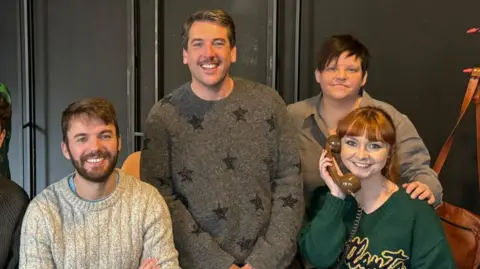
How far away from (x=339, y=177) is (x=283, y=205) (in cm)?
25

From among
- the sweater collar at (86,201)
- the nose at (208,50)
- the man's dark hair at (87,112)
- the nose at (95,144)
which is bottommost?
the sweater collar at (86,201)

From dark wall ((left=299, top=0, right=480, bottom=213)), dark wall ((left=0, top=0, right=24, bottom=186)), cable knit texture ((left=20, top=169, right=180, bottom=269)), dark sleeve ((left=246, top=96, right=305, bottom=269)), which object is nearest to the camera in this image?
cable knit texture ((left=20, top=169, right=180, bottom=269))

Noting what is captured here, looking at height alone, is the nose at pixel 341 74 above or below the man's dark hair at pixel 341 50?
below

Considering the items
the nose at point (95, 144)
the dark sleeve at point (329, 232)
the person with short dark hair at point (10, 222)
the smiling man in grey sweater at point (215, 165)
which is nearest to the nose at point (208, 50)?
the smiling man in grey sweater at point (215, 165)

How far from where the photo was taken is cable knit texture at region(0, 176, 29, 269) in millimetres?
1724

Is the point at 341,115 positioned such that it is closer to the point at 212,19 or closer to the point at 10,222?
the point at 212,19

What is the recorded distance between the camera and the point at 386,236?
1.73 m

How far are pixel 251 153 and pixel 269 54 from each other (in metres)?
0.95

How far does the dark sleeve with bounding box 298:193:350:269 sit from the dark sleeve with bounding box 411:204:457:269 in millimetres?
197

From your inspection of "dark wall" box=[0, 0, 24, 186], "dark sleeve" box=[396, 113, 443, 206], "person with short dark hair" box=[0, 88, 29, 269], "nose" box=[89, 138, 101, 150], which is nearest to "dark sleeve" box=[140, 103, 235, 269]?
"nose" box=[89, 138, 101, 150]

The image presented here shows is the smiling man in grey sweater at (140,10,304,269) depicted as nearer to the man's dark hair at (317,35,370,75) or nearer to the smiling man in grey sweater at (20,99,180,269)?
the smiling man in grey sweater at (20,99,180,269)

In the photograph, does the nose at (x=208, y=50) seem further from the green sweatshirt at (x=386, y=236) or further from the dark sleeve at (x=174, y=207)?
the green sweatshirt at (x=386, y=236)

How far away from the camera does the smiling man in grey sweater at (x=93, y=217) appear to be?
163cm

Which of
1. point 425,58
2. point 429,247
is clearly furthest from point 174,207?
point 425,58
